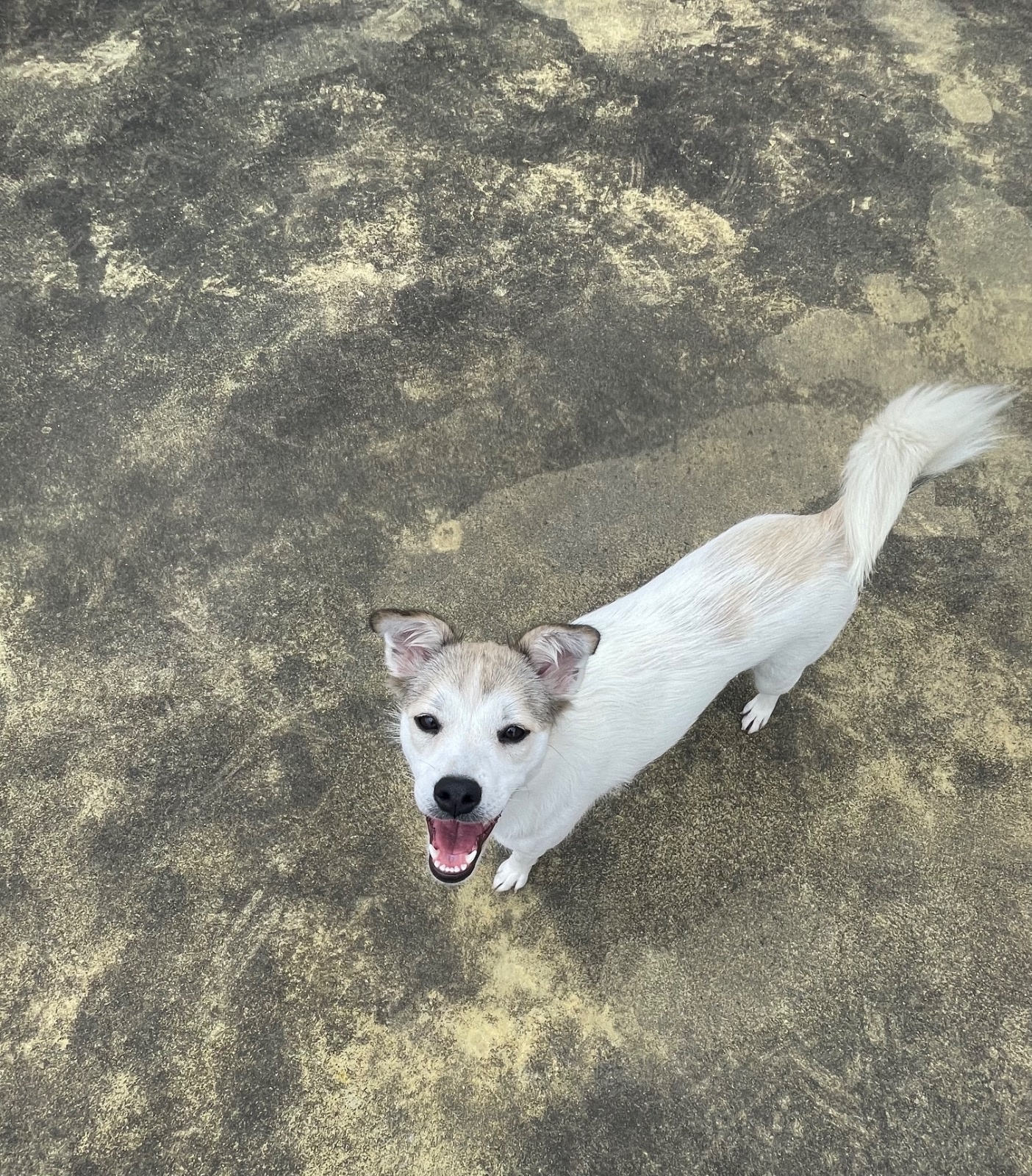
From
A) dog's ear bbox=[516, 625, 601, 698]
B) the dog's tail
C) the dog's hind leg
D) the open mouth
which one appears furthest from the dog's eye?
the dog's tail

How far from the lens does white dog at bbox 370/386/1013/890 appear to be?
97.7 inches

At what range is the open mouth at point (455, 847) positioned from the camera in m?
2.48

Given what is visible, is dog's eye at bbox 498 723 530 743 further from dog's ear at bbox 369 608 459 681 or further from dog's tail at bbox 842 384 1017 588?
dog's tail at bbox 842 384 1017 588

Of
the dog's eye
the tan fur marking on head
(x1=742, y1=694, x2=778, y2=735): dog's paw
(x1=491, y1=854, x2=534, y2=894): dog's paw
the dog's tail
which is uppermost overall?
the dog's tail

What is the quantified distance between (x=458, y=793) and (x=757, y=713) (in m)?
2.01

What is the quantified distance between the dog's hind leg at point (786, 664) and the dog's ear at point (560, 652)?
3.48ft

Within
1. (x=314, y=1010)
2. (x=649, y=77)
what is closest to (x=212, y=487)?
(x=314, y=1010)

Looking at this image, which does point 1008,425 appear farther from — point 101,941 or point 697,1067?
point 101,941

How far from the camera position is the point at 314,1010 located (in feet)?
10.1

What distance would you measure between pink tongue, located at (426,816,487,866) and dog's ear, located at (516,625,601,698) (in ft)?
1.75

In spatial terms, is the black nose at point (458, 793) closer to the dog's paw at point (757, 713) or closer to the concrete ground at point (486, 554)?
the concrete ground at point (486, 554)

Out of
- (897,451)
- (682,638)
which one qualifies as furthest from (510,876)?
(897,451)

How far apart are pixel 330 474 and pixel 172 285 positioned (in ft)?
5.84

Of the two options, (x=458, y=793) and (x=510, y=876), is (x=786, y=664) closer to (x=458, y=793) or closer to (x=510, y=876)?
(x=510, y=876)
